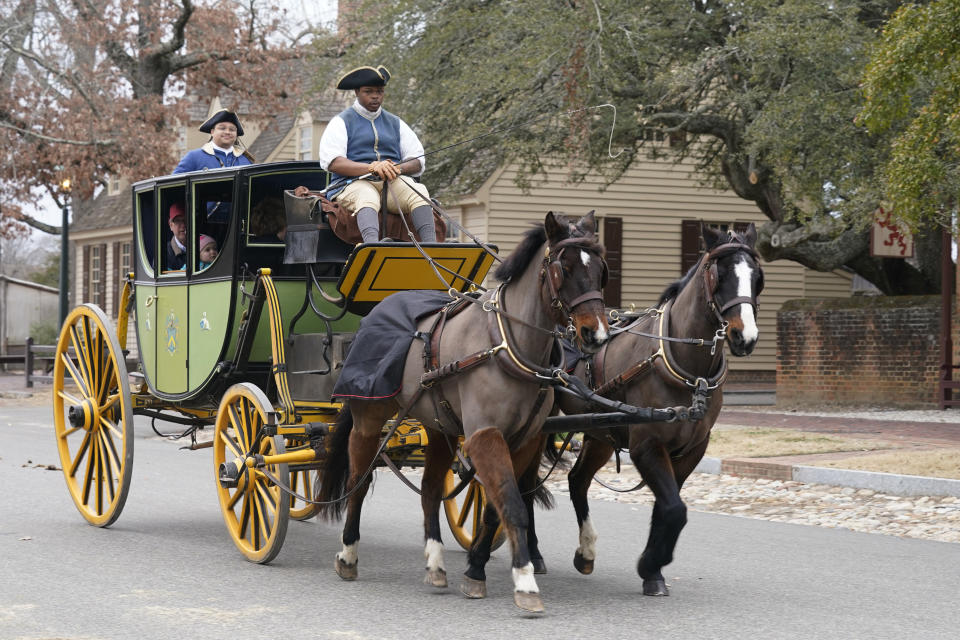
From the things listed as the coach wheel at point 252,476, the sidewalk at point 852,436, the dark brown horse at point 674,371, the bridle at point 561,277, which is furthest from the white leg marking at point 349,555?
the sidewalk at point 852,436

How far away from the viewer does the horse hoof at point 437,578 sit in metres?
6.93

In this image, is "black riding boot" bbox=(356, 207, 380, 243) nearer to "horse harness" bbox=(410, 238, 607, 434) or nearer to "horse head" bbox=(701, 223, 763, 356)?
"horse harness" bbox=(410, 238, 607, 434)

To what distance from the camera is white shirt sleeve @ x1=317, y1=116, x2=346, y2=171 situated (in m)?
8.10

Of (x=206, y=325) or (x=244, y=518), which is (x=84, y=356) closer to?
(x=206, y=325)

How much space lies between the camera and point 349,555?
7.21 metres

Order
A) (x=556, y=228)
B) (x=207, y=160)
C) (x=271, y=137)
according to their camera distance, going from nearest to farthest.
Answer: (x=556, y=228), (x=207, y=160), (x=271, y=137)

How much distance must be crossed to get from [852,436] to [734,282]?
9.05 meters

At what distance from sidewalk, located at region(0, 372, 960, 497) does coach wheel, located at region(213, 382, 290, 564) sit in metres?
5.78

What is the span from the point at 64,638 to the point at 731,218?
80.7 ft

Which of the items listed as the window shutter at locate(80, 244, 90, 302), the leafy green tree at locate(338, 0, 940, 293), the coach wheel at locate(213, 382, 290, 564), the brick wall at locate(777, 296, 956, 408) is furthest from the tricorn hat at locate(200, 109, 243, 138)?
the window shutter at locate(80, 244, 90, 302)

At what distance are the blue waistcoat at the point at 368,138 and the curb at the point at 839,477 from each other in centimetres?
543

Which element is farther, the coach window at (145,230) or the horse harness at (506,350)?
the coach window at (145,230)

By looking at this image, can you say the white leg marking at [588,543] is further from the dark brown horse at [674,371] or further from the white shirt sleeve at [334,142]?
the white shirt sleeve at [334,142]

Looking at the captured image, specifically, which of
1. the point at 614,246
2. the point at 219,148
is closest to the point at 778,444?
the point at 219,148
